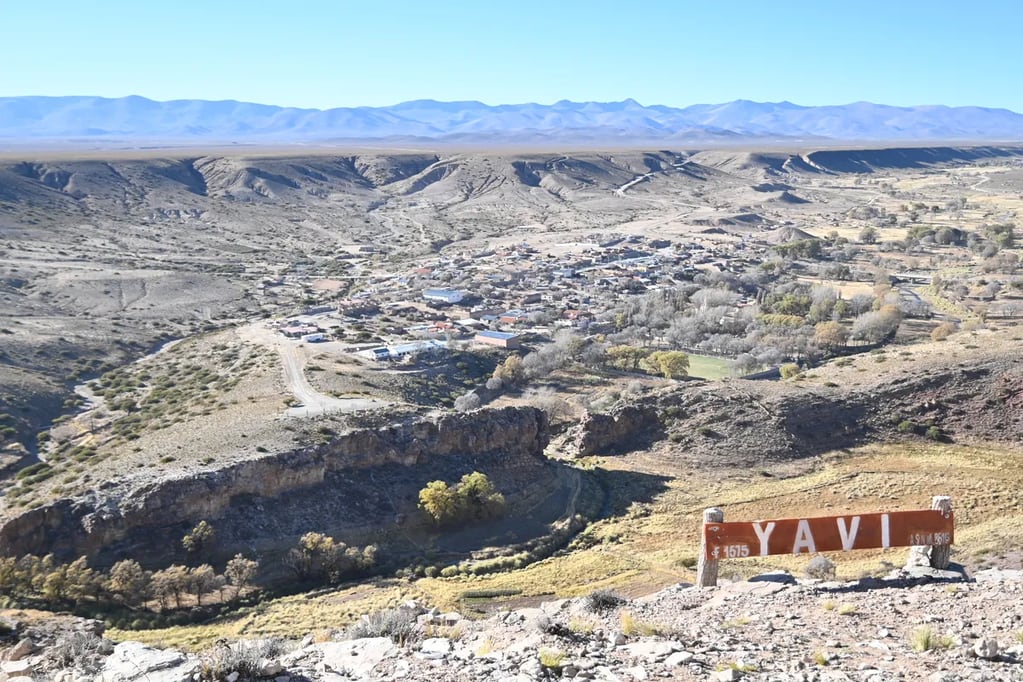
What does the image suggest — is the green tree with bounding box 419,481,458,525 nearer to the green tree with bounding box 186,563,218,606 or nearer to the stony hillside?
the green tree with bounding box 186,563,218,606

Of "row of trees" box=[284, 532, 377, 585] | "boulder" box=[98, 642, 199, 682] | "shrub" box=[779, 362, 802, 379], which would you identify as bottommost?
"row of trees" box=[284, 532, 377, 585]

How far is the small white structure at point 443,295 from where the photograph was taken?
243ft

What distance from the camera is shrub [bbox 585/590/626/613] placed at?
54.4 ft

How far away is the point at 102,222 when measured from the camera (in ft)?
382

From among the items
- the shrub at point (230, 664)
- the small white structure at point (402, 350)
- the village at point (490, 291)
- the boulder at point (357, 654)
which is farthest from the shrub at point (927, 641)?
the village at point (490, 291)

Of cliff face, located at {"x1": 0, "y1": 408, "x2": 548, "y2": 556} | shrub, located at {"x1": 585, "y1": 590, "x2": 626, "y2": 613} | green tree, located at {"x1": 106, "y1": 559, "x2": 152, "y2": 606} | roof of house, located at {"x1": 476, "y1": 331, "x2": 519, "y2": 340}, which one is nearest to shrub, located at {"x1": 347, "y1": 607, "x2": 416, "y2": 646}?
shrub, located at {"x1": 585, "y1": 590, "x2": 626, "y2": 613}

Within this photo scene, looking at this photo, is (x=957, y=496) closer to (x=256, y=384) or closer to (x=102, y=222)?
(x=256, y=384)

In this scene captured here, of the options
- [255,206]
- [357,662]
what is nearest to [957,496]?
[357,662]

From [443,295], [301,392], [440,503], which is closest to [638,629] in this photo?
[440,503]

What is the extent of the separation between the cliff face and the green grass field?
19885 mm

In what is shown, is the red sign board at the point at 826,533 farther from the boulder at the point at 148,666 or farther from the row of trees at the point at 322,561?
the row of trees at the point at 322,561

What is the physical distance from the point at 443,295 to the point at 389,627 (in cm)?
6072

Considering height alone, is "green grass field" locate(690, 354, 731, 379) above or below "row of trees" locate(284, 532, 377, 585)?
above

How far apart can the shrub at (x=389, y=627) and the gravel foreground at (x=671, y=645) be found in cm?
Answer: 5
